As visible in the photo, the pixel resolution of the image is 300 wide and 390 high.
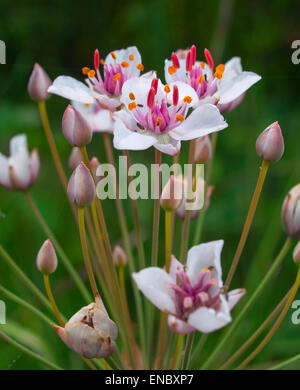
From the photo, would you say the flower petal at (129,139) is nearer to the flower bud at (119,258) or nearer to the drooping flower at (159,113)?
the drooping flower at (159,113)

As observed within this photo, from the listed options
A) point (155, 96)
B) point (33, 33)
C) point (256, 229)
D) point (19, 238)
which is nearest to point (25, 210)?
point (19, 238)

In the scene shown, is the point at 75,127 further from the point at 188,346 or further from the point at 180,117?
the point at 188,346

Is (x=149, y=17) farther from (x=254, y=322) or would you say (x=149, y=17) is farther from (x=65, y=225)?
(x=254, y=322)

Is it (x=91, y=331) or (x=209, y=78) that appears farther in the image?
(x=209, y=78)

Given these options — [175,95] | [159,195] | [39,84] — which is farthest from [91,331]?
[39,84]

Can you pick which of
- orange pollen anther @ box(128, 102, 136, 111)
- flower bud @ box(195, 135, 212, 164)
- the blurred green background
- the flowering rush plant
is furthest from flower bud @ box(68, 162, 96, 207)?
the blurred green background

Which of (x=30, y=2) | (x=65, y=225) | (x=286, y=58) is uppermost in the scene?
(x=30, y=2)
